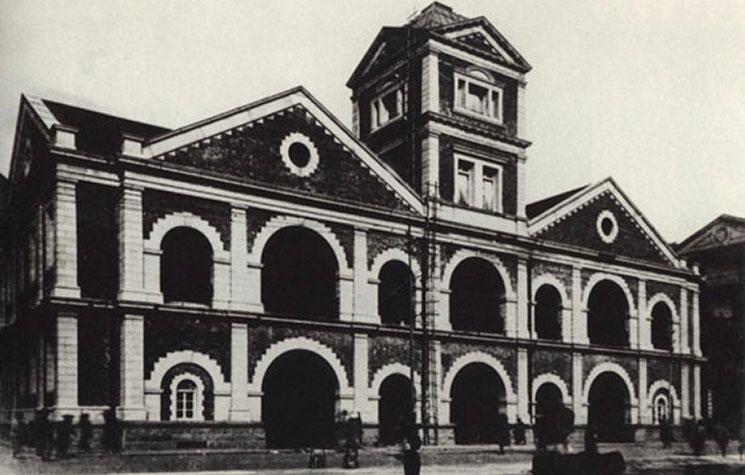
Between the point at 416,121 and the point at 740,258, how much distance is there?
49.8 feet

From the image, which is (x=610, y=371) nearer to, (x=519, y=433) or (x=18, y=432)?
(x=519, y=433)

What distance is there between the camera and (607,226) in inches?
1224

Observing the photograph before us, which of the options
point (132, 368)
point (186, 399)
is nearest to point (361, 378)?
point (186, 399)

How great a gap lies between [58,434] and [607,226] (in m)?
20.3

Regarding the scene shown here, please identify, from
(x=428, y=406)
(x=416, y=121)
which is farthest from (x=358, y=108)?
(x=428, y=406)

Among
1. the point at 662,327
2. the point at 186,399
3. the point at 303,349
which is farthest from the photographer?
the point at 662,327

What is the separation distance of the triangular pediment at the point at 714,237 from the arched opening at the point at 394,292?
887cm

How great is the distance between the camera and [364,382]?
23875 mm

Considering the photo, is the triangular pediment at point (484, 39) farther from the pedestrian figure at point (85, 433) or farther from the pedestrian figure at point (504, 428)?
the pedestrian figure at point (85, 433)

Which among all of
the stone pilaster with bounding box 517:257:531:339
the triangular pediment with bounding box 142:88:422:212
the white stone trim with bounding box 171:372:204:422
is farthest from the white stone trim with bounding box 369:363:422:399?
the white stone trim with bounding box 171:372:204:422

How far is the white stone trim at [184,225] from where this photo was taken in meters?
20.5

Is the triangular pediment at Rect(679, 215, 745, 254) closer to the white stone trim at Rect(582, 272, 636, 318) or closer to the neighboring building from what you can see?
the neighboring building

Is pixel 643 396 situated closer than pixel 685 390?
Yes

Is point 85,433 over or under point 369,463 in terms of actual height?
over
